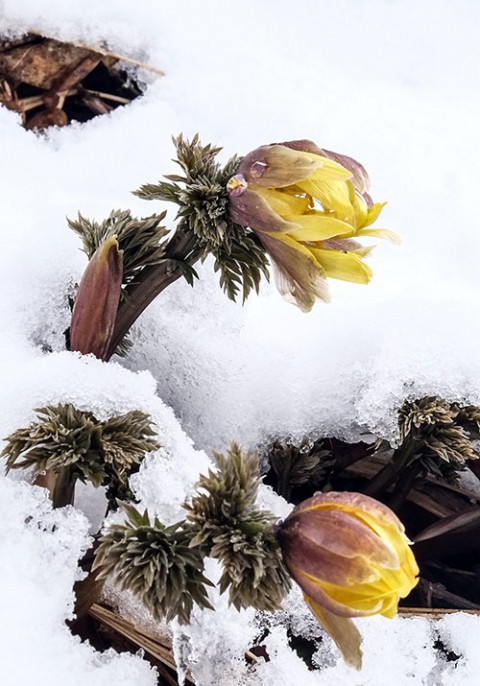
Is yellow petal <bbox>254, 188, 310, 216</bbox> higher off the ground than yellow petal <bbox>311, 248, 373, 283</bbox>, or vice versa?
yellow petal <bbox>254, 188, 310, 216</bbox>

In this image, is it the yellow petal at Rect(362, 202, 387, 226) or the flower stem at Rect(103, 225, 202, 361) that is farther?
the flower stem at Rect(103, 225, 202, 361)

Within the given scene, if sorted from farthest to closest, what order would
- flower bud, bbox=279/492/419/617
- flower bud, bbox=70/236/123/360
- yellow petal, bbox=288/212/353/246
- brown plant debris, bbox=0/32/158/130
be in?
brown plant debris, bbox=0/32/158/130, flower bud, bbox=70/236/123/360, yellow petal, bbox=288/212/353/246, flower bud, bbox=279/492/419/617

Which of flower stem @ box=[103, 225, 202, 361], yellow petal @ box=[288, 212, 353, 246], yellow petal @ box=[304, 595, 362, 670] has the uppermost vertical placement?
yellow petal @ box=[288, 212, 353, 246]

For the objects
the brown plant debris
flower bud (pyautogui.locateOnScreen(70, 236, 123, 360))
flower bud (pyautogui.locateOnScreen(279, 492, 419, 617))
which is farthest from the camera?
the brown plant debris

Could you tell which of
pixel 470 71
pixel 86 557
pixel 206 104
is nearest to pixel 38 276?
pixel 86 557

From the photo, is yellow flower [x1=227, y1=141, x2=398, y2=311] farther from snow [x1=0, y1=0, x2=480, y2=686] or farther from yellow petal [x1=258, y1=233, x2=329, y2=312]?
snow [x1=0, y1=0, x2=480, y2=686]

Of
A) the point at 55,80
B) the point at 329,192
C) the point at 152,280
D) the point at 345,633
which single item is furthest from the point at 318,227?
the point at 55,80

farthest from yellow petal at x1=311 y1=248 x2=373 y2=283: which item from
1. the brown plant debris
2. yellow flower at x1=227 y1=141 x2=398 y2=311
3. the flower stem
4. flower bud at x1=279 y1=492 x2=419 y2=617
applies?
the brown plant debris
